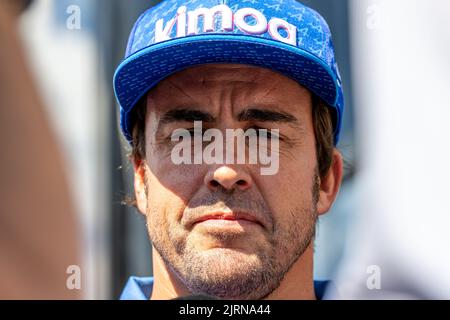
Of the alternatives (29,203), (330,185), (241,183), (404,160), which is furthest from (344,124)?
(29,203)

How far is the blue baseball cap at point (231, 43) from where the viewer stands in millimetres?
1243

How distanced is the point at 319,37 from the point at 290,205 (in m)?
0.35

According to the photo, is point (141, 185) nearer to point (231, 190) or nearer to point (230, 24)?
point (231, 190)

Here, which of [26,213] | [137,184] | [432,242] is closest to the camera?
[26,213]

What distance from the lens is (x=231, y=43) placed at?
124cm

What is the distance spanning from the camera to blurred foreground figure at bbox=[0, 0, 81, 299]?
1.14m

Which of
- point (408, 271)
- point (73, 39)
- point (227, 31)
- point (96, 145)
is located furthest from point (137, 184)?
point (408, 271)

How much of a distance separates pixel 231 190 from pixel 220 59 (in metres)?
0.26

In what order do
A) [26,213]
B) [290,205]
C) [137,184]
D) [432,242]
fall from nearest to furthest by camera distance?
[26,213] → [290,205] → [137,184] → [432,242]

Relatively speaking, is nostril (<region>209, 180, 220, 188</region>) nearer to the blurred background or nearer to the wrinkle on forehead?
the wrinkle on forehead

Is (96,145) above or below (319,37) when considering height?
below

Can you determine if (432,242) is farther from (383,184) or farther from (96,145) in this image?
(96,145)

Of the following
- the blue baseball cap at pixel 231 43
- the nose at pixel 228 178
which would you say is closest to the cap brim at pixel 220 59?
the blue baseball cap at pixel 231 43
